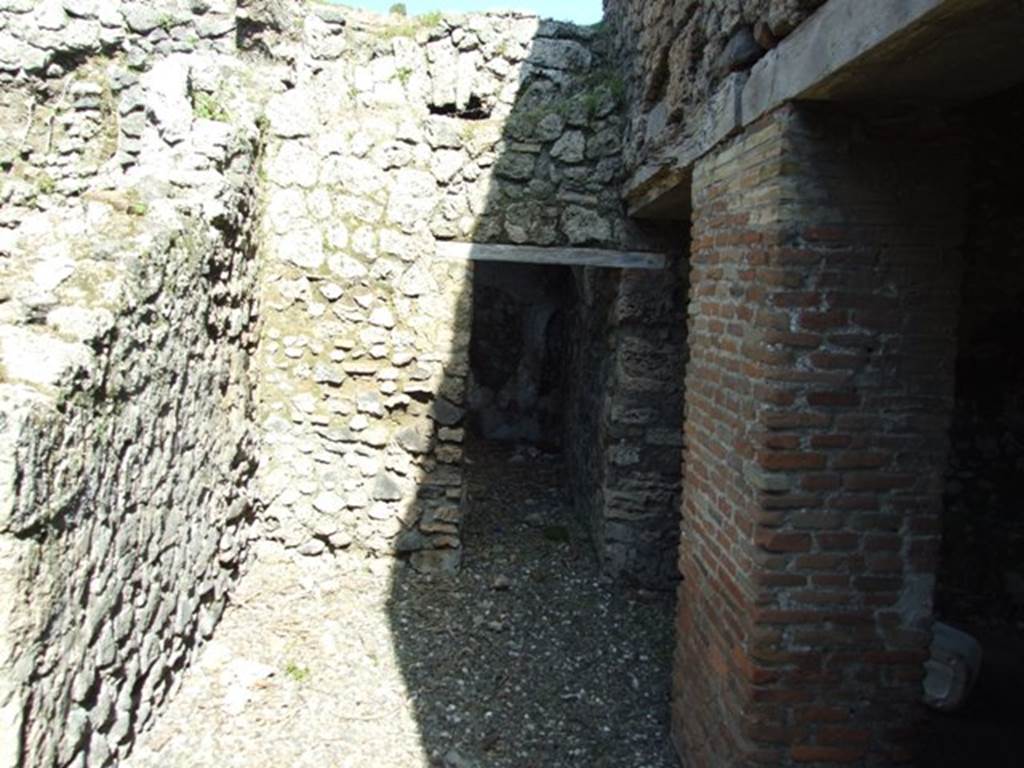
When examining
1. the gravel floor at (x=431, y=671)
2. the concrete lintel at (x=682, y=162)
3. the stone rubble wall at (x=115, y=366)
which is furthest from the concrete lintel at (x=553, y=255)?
the gravel floor at (x=431, y=671)

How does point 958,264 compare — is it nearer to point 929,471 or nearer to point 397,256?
point 929,471

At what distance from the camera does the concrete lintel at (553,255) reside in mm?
5074

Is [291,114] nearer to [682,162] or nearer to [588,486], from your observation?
[682,162]

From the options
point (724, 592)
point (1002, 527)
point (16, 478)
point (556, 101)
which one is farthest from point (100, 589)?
point (1002, 527)

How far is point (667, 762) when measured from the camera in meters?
3.46

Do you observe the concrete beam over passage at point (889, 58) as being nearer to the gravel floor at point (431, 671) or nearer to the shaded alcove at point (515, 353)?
the gravel floor at point (431, 671)

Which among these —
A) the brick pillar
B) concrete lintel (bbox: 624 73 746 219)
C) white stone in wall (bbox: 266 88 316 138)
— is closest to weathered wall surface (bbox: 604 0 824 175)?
concrete lintel (bbox: 624 73 746 219)

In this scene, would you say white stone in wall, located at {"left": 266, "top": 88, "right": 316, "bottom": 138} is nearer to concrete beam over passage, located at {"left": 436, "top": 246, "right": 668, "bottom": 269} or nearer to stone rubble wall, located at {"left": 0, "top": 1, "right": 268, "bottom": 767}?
stone rubble wall, located at {"left": 0, "top": 1, "right": 268, "bottom": 767}

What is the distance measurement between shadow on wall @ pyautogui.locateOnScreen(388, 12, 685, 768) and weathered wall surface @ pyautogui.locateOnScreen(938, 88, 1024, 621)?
65.3 inches

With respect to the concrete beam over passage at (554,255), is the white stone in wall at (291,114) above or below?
above

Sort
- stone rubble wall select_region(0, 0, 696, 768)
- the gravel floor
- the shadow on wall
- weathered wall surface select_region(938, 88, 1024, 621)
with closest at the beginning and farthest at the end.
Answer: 1. the gravel floor
2. the shadow on wall
3. weathered wall surface select_region(938, 88, 1024, 621)
4. stone rubble wall select_region(0, 0, 696, 768)

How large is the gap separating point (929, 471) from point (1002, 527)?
2703 mm

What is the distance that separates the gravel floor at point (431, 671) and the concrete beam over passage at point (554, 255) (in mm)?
2000

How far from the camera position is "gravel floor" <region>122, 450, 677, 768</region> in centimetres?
348
